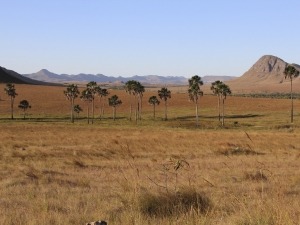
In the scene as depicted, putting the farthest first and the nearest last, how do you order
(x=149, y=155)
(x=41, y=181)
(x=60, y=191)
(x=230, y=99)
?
(x=230, y=99) → (x=149, y=155) → (x=41, y=181) → (x=60, y=191)

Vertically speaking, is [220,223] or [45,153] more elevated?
[220,223]

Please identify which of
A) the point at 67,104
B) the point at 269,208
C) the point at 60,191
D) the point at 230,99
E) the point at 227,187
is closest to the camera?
the point at 269,208

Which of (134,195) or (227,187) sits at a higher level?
(134,195)

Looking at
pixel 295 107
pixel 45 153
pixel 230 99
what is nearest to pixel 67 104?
pixel 230 99

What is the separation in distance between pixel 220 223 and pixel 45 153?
2320 centimetres

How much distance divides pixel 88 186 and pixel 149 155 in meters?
14.5

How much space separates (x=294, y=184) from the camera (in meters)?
14.1

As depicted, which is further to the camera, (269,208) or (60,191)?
(60,191)

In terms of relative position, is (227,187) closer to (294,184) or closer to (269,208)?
(294,184)

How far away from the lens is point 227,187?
535 inches

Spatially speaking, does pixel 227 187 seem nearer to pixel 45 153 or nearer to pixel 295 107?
pixel 45 153

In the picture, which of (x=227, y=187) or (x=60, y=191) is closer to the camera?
(x=60, y=191)

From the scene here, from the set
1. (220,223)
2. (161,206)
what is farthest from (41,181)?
(220,223)

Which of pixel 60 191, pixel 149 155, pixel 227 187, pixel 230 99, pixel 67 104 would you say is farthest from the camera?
pixel 230 99
